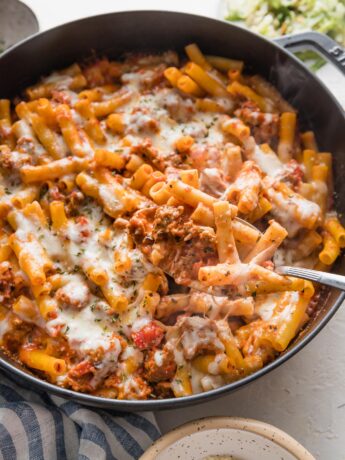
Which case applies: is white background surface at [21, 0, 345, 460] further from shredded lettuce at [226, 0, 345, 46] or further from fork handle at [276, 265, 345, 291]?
shredded lettuce at [226, 0, 345, 46]

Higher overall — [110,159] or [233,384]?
[110,159]

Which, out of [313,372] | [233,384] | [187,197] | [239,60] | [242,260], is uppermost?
[239,60]

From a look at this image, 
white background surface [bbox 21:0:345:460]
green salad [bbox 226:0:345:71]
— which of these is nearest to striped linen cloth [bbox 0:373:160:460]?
white background surface [bbox 21:0:345:460]

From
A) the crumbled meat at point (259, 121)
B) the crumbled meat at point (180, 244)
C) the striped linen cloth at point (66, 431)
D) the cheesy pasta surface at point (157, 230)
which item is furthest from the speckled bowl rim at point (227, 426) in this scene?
the crumbled meat at point (259, 121)

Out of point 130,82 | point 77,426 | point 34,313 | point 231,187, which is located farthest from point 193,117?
point 77,426

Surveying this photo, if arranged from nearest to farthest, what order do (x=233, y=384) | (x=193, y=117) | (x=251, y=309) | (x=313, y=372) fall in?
(x=233, y=384), (x=251, y=309), (x=313, y=372), (x=193, y=117)

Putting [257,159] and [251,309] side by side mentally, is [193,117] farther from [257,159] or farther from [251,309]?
[251,309]

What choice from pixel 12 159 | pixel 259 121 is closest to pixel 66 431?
pixel 12 159

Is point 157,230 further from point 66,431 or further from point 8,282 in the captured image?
point 66,431
